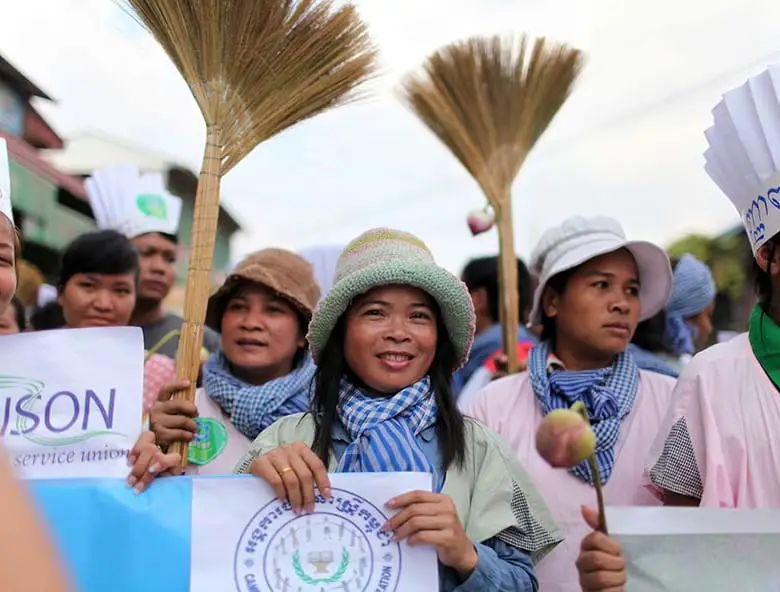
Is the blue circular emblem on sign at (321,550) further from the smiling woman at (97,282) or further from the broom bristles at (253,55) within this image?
the smiling woman at (97,282)

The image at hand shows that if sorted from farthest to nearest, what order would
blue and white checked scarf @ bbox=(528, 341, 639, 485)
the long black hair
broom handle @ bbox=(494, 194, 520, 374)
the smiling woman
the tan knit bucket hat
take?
broom handle @ bbox=(494, 194, 520, 374), the smiling woman, the tan knit bucket hat, blue and white checked scarf @ bbox=(528, 341, 639, 485), the long black hair

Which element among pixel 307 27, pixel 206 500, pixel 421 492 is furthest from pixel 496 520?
pixel 307 27

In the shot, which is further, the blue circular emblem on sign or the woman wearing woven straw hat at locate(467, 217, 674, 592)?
the woman wearing woven straw hat at locate(467, 217, 674, 592)

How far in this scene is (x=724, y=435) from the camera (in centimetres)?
201

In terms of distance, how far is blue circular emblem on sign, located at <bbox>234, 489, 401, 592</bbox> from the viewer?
1.77 meters

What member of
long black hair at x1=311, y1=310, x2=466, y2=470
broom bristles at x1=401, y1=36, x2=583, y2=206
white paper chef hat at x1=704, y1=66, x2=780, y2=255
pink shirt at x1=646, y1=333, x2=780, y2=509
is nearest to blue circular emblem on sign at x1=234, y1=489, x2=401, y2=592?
long black hair at x1=311, y1=310, x2=466, y2=470

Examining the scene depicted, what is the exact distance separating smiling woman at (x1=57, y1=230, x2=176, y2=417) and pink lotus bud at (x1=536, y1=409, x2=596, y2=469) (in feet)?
7.11

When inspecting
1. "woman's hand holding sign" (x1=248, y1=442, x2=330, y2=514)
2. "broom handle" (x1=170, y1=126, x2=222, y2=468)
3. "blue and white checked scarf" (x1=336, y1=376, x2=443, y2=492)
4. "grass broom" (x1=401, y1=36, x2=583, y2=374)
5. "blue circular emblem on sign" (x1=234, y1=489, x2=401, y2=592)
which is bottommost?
"blue circular emblem on sign" (x1=234, y1=489, x2=401, y2=592)

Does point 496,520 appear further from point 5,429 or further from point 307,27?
point 307,27

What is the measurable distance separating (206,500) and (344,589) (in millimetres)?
340

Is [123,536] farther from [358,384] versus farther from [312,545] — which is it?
[358,384]

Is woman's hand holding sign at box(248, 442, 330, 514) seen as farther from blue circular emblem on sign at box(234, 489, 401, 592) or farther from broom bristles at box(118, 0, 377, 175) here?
broom bristles at box(118, 0, 377, 175)

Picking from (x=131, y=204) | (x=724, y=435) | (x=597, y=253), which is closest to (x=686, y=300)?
(x=597, y=253)

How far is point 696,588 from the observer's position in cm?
180
